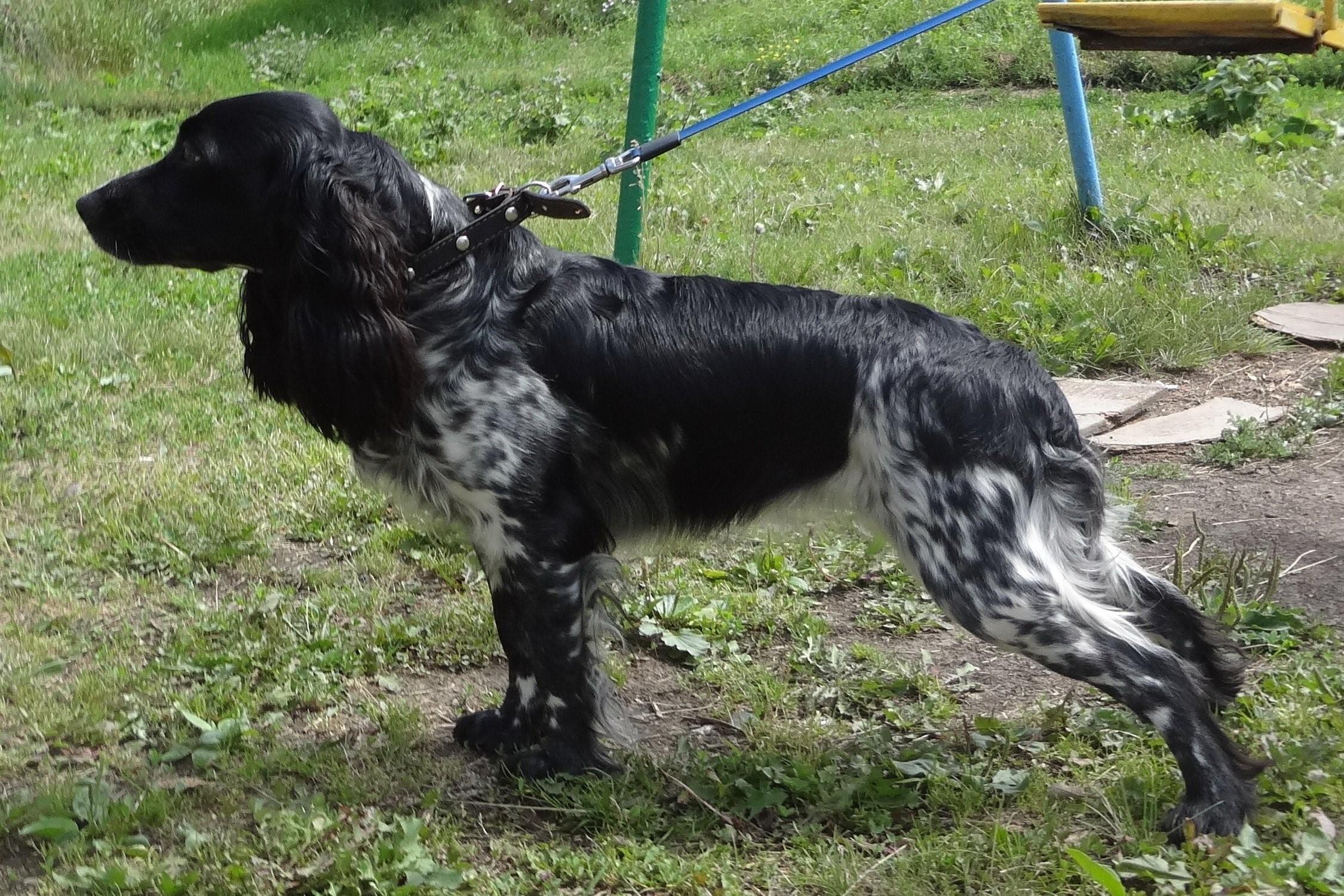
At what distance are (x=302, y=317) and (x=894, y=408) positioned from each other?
1399 millimetres

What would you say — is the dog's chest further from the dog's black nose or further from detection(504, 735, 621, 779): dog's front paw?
the dog's black nose

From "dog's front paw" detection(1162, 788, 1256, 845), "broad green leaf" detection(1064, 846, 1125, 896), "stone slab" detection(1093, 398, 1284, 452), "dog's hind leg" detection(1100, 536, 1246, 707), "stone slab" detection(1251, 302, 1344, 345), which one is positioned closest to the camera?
"broad green leaf" detection(1064, 846, 1125, 896)

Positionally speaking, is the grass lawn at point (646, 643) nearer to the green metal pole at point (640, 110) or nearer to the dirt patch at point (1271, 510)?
the dirt patch at point (1271, 510)

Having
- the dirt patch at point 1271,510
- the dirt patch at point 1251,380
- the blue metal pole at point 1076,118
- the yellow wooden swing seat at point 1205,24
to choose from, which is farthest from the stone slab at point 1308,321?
the yellow wooden swing seat at point 1205,24

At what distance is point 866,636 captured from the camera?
13.5 ft

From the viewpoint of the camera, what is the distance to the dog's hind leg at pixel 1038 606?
3045 mm

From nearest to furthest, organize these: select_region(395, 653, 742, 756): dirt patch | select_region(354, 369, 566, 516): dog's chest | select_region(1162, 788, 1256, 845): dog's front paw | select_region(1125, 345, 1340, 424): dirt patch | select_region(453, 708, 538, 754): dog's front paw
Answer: select_region(1162, 788, 1256, 845): dog's front paw, select_region(354, 369, 566, 516): dog's chest, select_region(453, 708, 538, 754): dog's front paw, select_region(395, 653, 742, 756): dirt patch, select_region(1125, 345, 1340, 424): dirt patch

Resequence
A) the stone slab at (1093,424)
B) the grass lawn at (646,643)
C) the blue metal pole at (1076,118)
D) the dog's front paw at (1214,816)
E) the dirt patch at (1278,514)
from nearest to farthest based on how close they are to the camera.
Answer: the dog's front paw at (1214,816) < the grass lawn at (646,643) < the dirt patch at (1278,514) < the stone slab at (1093,424) < the blue metal pole at (1076,118)

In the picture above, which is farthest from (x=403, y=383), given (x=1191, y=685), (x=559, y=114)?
(x=559, y=114)

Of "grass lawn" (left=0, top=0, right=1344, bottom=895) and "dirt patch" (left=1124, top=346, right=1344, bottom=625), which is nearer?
"grass lawn" (left=0, top=0, right=1344, bottom=895)

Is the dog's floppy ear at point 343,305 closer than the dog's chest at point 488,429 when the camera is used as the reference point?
Yes

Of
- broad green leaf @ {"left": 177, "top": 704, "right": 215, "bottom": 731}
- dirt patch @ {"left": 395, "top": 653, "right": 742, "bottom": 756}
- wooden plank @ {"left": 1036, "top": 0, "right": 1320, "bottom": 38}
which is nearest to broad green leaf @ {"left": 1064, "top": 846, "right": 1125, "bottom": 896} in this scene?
dirt patch @ {"left": 395, "top": 653, "right": 742, "bottom": 756}

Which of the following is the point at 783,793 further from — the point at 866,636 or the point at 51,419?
the point at 51,419

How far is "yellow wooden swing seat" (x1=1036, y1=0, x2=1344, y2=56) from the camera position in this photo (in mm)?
4082
